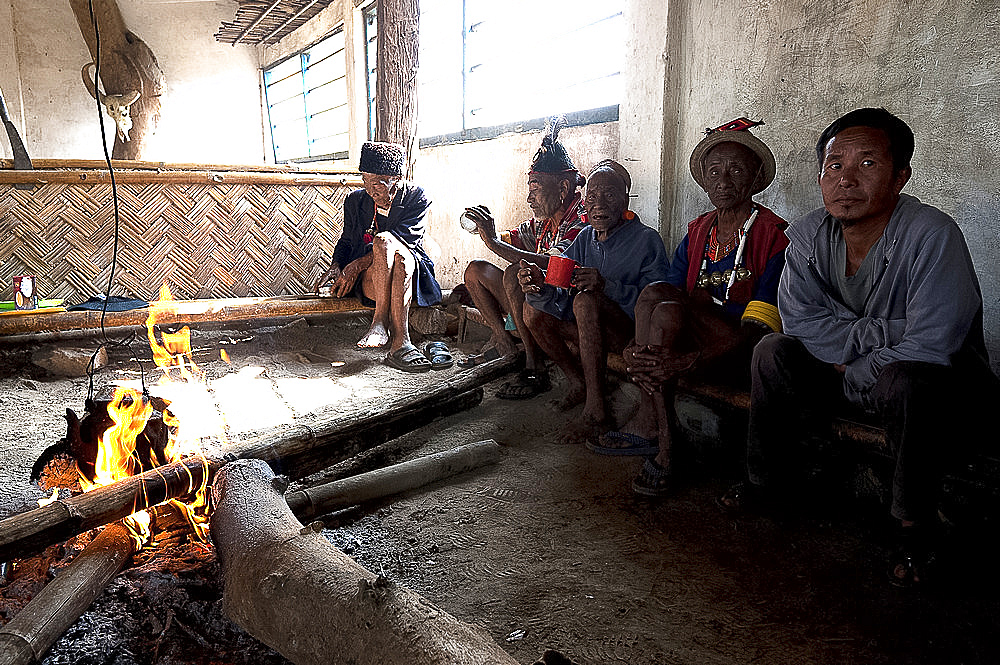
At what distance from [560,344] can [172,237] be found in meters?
3.90

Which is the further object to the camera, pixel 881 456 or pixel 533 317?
pixel 533 317

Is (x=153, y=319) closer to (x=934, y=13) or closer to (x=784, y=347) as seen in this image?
(x=784, y=347)

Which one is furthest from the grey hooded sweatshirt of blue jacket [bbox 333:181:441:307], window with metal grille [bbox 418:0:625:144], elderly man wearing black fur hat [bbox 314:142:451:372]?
blue jacket [bbox 333:181:441:307]

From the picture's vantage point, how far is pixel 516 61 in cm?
645

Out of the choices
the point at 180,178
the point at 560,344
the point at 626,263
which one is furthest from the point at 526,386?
the point at 180,178

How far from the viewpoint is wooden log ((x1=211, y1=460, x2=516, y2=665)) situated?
1.39 metres

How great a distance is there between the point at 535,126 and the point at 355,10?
5.00 m

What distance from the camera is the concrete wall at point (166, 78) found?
406 inches

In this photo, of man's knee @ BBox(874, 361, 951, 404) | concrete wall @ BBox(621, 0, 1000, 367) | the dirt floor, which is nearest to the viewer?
the dirt floor

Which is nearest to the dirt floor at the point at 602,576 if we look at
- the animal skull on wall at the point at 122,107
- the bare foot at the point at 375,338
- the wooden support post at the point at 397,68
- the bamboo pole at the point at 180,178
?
the bare foot at the point at 375,338

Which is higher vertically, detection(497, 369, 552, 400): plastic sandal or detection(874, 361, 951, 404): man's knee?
detection(874, 361, 951, 404): man's knee

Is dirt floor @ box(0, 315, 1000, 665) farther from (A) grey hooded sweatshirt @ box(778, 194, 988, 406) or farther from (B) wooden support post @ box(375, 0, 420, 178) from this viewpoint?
(B) wooden support post @ box(375, 0, 420, 178)

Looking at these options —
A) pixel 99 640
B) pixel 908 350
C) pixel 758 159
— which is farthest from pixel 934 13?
pixel 99 640

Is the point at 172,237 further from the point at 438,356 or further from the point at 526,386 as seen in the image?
the point at 526,386
